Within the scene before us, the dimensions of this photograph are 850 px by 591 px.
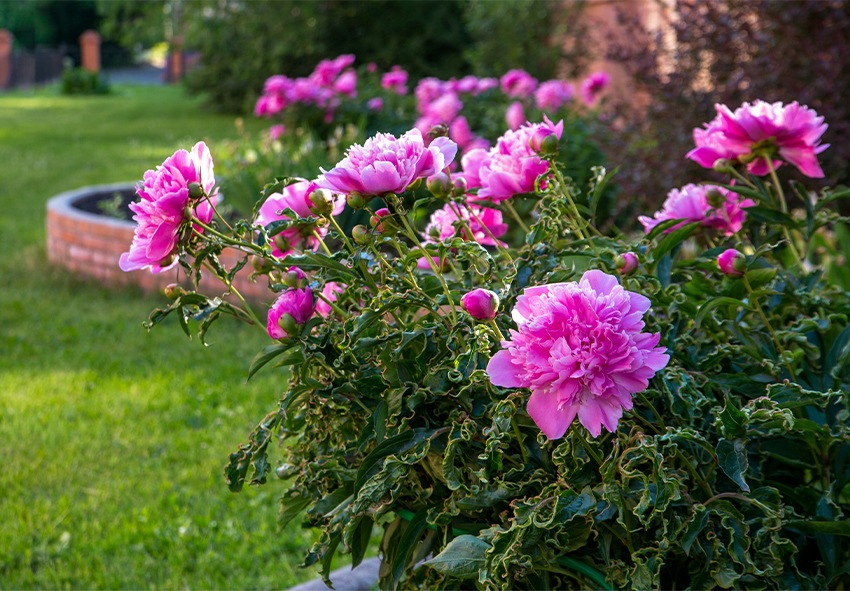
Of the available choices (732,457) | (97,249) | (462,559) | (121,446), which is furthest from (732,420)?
(97,249)

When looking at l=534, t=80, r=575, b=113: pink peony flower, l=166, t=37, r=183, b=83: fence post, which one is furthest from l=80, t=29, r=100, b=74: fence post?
l=534, t=80, r=575, b=113: pink peony flower

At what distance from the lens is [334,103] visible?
6.06m

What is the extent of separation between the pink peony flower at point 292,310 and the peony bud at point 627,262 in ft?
1.41

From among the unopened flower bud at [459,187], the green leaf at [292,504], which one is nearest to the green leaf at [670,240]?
the unopened flower bud at [459,187]

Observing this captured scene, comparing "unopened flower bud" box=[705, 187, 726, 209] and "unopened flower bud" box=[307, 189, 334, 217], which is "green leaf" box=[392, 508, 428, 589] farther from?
"unopened flower bud" box=[705, 187, 726, 209]

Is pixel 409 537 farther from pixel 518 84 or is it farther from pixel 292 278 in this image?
pixel 518 84

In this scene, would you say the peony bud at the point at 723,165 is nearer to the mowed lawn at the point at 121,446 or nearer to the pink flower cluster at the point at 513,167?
the pink flower cluster at the point at 513,167

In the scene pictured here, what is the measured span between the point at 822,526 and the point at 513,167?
66cm

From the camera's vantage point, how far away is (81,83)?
1898 cm

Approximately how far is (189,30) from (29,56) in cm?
1195

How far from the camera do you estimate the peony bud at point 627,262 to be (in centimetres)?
101

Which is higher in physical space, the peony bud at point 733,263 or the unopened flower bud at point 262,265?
the peony bud at point 733,263

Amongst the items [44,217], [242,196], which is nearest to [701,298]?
[242,196]

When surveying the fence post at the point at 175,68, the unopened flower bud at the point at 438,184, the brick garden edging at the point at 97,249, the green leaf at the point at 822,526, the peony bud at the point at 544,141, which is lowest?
the fence post at the point at 175,68
